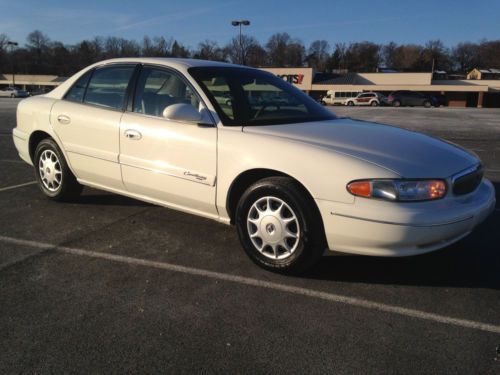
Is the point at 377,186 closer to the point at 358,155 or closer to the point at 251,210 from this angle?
the point at 358,155

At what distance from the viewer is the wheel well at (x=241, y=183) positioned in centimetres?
328

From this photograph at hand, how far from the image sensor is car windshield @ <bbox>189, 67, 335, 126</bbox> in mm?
3650

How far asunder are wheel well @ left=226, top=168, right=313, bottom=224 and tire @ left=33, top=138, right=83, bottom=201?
217cm

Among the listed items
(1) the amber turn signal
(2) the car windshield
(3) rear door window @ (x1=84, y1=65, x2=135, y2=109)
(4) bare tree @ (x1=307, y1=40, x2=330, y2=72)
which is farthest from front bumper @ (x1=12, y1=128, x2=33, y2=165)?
(4) bare tree @ (x1=307, y1=40, x2=330, y2=72)

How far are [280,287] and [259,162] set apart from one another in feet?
2.92

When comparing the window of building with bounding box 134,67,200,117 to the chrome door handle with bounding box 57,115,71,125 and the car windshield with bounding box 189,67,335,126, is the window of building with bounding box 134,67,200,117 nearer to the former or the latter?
the car windshield with bounding box 189,67,335,126

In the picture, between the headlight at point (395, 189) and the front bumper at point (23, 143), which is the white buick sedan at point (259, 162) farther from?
the front bumper at point (23, 143)

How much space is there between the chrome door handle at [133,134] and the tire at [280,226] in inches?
46.1

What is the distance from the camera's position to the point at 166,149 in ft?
12.1

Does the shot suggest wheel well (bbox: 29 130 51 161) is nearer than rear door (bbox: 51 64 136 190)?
No

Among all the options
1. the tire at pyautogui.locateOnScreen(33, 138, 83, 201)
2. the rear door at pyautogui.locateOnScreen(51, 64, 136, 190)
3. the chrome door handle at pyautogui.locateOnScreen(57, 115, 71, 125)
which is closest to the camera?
the rear door at pyautogui.locateOnScreen(51, 64, 136, 190)

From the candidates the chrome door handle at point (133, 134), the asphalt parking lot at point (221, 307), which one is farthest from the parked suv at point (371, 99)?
the chrome door handle at point (133, 134)

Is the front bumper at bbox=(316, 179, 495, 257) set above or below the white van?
below

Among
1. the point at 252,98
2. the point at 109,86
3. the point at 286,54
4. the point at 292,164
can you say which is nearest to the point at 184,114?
the point at 252,98
